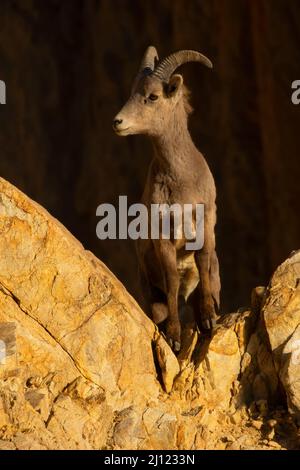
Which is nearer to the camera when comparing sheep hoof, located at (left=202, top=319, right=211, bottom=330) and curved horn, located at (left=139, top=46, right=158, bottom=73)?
sheep hoof, located at (left=202, top=319, right=211, bottom=330)

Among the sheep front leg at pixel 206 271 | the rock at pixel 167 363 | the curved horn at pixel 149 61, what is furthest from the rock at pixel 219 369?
the curved horn at pixel 149 61

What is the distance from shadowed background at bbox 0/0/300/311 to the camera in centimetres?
1307

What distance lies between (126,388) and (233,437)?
31.2 inches

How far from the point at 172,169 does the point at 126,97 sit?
6.46 m

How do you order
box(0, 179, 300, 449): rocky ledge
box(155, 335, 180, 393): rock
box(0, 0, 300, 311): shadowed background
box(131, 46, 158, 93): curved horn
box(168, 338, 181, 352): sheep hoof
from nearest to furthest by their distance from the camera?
box(0, 179, 300, 449): rocky ledge
box(155, 335, 180, 393): rock
box(168, 338, 181, 352): sheep hoof
box(131, 46, 158, 93): curved horn
box(0, 0, 300, 311): shadowed background

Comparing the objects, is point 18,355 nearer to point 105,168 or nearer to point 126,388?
point 126,388

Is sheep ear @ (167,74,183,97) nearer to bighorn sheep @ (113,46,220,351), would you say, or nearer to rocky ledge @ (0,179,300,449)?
bighorn sheep @ (113,46,220,351)

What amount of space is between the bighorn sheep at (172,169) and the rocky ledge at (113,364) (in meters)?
0.59

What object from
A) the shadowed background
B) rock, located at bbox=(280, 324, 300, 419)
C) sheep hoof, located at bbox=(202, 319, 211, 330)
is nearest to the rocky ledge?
rock, located at bbox=(280, 324, 300, 419)

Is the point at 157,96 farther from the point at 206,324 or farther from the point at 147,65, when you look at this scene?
the point at 206,324

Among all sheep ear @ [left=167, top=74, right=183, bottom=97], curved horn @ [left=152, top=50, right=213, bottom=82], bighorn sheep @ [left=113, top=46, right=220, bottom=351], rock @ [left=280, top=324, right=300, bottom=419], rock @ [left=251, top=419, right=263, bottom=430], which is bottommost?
rock @ [left=251, top=419, right=263, bottom=430]

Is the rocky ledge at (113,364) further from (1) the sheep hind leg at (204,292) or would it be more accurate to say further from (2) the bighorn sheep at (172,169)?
(2) the bighorn sheep at (172,169)

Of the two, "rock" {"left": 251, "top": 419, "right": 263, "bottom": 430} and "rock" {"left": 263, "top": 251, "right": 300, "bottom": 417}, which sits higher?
"rock" {"left": 263, "top": 251, "right": 300, "bottom": 417}

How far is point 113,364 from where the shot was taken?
716cm
